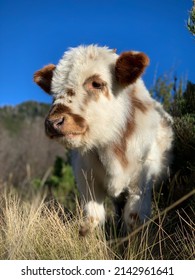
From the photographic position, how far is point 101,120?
196 inches

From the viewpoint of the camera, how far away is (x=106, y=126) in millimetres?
5066

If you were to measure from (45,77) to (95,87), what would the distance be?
2.76ft

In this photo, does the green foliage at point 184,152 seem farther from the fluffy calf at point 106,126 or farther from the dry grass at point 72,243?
the dry grass at point 72,243

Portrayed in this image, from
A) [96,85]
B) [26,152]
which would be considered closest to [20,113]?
[26,152]

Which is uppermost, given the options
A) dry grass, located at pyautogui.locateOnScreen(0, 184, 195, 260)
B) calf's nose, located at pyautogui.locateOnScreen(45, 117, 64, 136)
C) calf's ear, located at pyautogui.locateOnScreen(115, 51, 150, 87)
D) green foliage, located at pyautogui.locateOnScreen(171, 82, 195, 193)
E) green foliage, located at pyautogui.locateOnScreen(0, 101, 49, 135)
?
green foliage, located at pyautogui.locateOnScreen(0, 101, 49, 135)

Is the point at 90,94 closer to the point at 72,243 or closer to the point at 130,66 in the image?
the point at 130,66

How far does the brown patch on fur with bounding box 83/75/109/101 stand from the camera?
4.95m

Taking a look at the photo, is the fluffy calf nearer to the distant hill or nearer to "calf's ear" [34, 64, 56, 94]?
"calf's ear" [34, 64, 56, 94]

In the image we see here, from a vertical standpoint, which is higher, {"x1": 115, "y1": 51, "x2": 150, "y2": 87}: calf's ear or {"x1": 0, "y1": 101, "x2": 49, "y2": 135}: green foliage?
{"x1": 0, "y1": 101, "x2": 49, "y2": 135}: green foliage

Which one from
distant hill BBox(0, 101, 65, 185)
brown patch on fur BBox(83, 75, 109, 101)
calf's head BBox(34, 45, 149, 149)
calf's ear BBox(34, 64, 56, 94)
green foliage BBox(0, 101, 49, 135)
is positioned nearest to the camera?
calf's head BBox(34, 45, 149, 149)

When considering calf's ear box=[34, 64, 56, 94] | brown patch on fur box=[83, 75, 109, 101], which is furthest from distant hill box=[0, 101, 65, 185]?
brown patch on fur box=[83, 75, 109, 101]

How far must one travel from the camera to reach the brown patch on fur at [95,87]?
4945mm

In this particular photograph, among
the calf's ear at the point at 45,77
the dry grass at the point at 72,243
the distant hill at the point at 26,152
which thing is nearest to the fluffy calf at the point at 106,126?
the calf's ear at the point at 45,77
